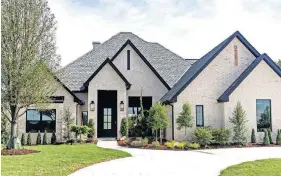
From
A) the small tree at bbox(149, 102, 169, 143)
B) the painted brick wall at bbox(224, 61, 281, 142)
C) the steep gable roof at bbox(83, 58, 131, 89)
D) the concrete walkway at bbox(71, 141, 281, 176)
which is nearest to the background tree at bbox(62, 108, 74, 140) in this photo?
the steep gable roof at bbox(83, 58, 131, 89)

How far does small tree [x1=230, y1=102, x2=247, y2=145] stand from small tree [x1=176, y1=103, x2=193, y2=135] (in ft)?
9.12

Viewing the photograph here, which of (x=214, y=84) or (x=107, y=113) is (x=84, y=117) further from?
(x=214, y=84)

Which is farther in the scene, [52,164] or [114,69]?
[114,69]

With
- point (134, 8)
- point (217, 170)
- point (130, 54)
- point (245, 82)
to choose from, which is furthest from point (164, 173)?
point (130, 54)

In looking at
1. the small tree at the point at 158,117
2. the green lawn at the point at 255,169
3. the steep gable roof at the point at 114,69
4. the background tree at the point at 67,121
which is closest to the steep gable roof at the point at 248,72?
the small tree at the point at 158,117

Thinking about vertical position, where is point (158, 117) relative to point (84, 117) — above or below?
above

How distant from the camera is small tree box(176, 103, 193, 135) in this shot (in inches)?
864

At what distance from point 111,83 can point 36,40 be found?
9595mm

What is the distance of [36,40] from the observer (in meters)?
17.8

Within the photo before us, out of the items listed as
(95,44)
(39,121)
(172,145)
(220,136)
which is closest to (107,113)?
(39,121)

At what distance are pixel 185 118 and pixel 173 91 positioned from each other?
436cm

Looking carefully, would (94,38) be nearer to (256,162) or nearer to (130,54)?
(130,54)

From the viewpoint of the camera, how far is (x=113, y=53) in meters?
30.6

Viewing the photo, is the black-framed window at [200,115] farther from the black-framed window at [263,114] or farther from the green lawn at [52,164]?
the green lawn at [52,164]
